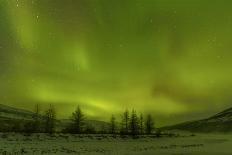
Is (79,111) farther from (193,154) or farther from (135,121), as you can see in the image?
(193,154)

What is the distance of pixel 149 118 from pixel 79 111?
151 ft

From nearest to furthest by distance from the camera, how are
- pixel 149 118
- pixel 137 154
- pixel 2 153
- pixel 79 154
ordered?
pixel 2 153
pixel 79 154
pixel 137 154
pixel 149 118

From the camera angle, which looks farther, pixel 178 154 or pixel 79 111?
pixel 79 111

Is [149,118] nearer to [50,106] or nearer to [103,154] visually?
[50,106]

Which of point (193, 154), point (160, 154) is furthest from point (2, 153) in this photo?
point (193, 154)

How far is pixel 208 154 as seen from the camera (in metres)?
42.1

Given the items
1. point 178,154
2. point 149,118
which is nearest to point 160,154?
point 178,154

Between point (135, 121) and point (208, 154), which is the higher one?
point (135, 121)

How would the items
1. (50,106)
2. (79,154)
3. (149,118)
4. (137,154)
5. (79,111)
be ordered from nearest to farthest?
(79,154) → (137,154) → (79,111) → (50,106) → (149,118)

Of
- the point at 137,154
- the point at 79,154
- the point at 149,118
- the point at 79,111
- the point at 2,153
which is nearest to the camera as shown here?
the point at 2,153

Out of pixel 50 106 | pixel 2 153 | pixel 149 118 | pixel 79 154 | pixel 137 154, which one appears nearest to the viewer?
pixel 2 153

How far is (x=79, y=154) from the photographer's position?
3631 cm

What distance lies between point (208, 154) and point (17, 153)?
74.5 feet

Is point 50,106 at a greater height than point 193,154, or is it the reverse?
point 50,106
